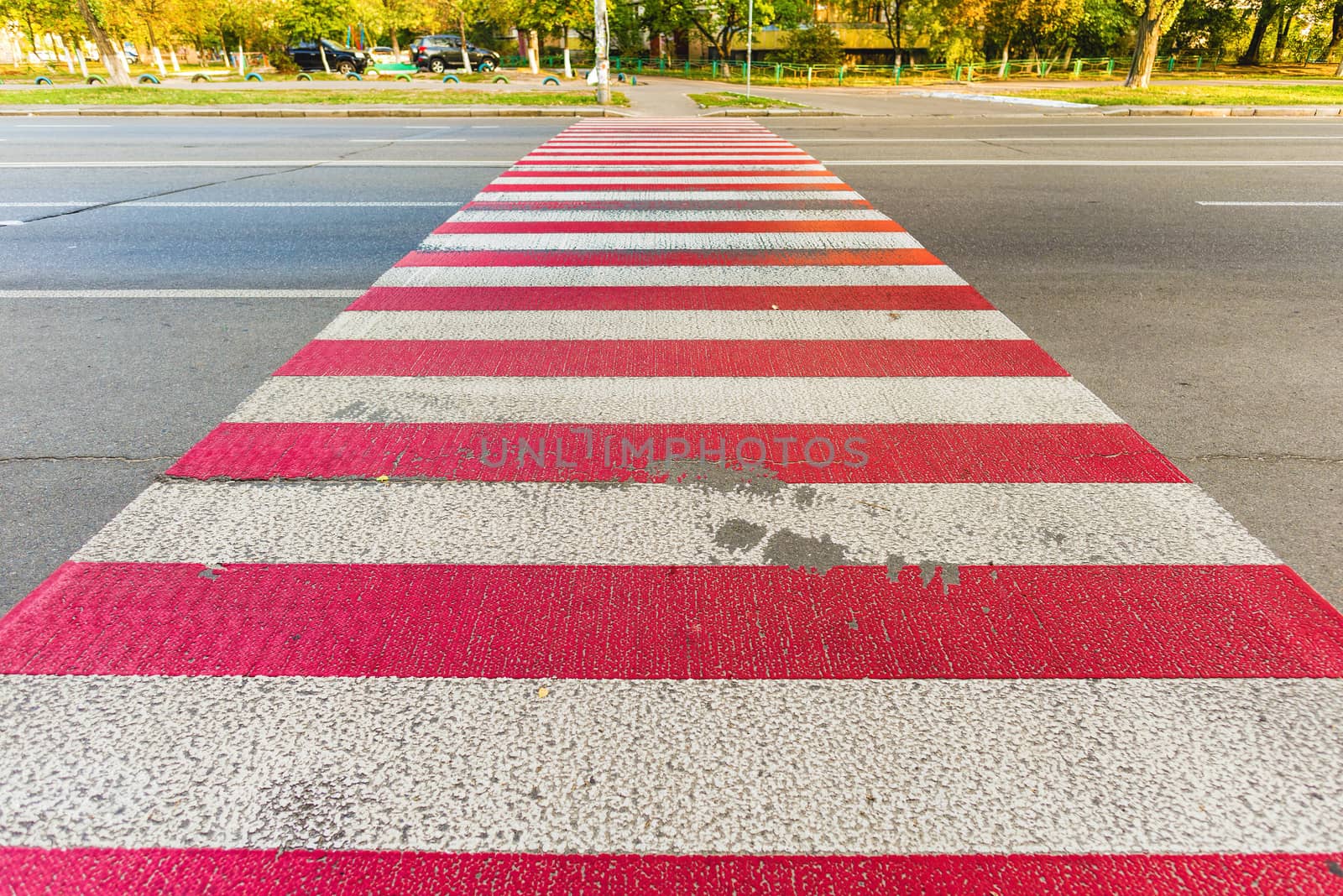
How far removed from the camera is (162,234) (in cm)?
697

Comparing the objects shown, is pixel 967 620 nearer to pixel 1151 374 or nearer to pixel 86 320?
pixel 1151 374

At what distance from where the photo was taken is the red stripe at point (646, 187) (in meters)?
8.98

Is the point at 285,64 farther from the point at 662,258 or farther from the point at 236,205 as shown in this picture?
the point at 662,258

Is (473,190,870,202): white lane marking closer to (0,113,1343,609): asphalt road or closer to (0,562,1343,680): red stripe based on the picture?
(0,113,1343,609): asphalt road

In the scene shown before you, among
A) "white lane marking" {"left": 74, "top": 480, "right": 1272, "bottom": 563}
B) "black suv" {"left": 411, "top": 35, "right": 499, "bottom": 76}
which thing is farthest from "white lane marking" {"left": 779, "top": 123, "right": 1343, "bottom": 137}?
"black suv" {"left": 411, "top": 35, "right": 499, "bottom": 76}

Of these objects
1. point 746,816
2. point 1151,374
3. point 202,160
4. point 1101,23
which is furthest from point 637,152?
point 1101,23

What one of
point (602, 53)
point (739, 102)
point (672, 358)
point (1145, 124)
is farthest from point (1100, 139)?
point (672, 358)

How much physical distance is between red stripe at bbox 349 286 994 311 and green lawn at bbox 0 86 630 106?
1655cm

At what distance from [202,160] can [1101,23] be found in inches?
1911

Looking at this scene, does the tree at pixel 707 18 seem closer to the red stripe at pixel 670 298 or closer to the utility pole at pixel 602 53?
the utility pole at pixel 602 53

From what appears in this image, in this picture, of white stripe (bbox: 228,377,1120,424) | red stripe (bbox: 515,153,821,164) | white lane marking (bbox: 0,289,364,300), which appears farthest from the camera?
red stripe (bbox: 515,153,821,164)

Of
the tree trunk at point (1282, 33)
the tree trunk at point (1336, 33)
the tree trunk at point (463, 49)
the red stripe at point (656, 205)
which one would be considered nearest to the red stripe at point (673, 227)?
the red stripe at point (656, 205)

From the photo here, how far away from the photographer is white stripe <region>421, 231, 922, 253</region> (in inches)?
255

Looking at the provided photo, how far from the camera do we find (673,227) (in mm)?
7156
